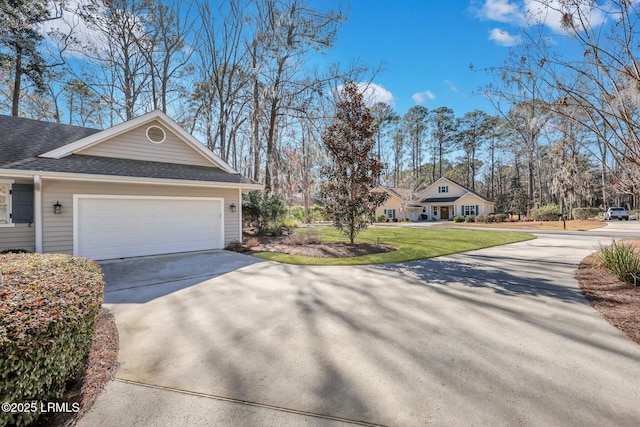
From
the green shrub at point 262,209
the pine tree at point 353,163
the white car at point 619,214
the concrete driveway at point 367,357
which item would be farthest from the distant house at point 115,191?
the white car at point 619,214

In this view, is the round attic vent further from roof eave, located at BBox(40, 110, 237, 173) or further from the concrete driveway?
the concrete driveway

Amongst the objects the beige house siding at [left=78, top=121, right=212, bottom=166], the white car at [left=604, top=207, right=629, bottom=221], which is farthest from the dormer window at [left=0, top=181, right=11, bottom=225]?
the white car at [left=604, top=207, right=629, bottom=221]

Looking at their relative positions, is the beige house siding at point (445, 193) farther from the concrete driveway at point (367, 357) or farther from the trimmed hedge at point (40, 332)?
the trimmed hedge at point (40, 332)

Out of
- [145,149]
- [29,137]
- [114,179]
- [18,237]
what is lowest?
[18,237]

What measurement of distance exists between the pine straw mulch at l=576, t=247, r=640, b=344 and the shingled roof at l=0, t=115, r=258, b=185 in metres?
9.62

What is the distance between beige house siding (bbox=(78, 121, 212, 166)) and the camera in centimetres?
912

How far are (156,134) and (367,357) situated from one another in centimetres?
1037

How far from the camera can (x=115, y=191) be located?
26.9 ft

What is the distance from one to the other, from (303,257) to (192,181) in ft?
14.2

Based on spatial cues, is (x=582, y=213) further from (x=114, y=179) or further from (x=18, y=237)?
(x=18, y=237)

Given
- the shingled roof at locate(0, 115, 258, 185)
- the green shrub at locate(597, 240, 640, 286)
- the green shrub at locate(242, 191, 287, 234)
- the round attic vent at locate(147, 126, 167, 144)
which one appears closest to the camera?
the green shrub at locate(597, 240, 640, 286)

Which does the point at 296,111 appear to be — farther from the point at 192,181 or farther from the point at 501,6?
the point at 501,6

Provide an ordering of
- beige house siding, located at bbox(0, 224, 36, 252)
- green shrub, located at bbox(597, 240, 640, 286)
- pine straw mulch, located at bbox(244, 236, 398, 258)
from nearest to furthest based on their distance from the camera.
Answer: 1. green shrub, located at bbox(597, 240, 640, 286)
2. beige house siding, located at bbox(0, 224, 36, 252)
3. pine straw mulch, located at bbox(244, 236, 398, 258)

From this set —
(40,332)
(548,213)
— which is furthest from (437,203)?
(40,332)
